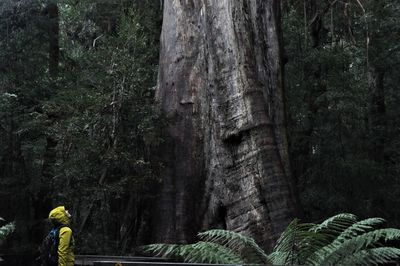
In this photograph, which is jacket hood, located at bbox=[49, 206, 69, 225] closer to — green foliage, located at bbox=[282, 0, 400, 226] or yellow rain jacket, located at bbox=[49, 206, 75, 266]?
yellow rain jacket, located at bbox=[49, 206, 75, 266]

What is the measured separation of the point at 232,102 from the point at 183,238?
226cm

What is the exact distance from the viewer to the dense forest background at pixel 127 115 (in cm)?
909

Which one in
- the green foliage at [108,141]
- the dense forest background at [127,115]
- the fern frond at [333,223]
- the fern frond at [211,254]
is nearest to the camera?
the fern frond at [211,254]

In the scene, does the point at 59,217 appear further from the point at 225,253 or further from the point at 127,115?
the point at 127,115

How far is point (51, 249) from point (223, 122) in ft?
10.5

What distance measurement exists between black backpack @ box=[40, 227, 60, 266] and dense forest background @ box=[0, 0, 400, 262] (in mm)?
2270

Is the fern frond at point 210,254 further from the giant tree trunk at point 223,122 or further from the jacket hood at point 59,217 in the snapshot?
the giant tree trunk at point 223,122

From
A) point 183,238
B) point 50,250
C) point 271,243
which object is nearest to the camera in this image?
point 50,250

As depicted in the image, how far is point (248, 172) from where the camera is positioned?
782 centimetres

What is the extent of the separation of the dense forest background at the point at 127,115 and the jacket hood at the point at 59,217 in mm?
2192

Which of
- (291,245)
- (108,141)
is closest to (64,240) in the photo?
(291,245)

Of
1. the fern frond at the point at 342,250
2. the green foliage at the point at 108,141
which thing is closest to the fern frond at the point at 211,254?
the fern frond at the point at 342,250

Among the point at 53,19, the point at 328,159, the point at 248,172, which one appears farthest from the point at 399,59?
the point at 248,172

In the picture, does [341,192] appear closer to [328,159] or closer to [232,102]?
[328,159]
